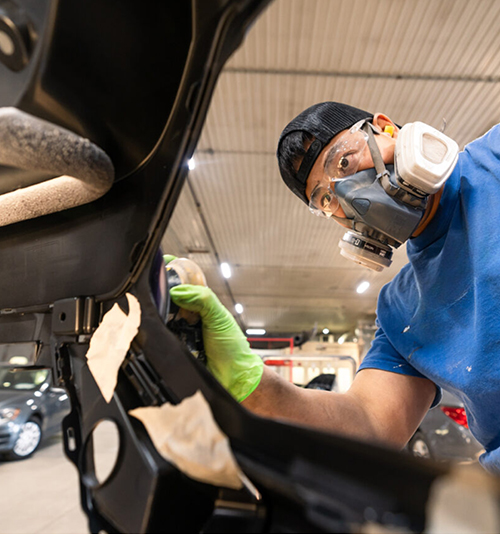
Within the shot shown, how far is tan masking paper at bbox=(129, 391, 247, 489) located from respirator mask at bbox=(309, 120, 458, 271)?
0.92 metres

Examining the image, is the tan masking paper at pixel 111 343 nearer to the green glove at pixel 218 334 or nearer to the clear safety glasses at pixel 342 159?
the green glove at pixel 218 334

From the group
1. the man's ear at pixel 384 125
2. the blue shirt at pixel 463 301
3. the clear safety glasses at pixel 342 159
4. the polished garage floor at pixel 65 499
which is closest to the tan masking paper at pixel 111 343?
the polished garage floor at pixel 65 499

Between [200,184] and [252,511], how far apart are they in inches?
185

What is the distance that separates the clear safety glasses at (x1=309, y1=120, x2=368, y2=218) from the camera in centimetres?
133

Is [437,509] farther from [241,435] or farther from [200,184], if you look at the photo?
[200,184]

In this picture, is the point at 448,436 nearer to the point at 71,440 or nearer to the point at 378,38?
the point at 378,38

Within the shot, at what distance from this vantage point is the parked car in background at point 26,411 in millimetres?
4484

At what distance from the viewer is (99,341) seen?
0.63 meters

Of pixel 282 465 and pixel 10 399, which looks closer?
pixel 282 465

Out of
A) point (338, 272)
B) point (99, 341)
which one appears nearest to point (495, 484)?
point (99, 341)

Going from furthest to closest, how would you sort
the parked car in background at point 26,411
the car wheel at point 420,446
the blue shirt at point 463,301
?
1. the parked car in background at point 26,411
2. the car wheel at point 420,446
3. the blue shirt at point 463,301

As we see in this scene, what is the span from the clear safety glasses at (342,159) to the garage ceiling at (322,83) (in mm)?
1781

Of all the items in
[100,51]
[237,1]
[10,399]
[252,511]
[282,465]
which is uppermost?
[237,1]

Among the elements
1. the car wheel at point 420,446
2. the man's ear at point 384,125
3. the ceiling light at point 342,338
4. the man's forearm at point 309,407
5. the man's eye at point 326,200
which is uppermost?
the man's ear at point 384,125
